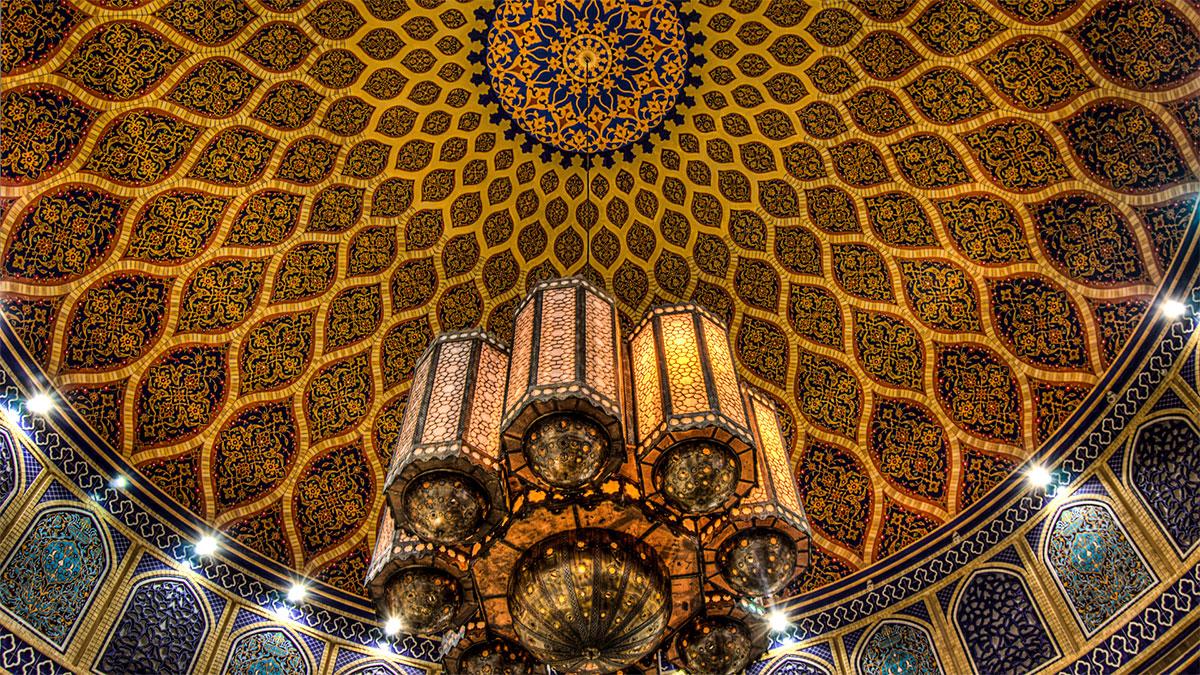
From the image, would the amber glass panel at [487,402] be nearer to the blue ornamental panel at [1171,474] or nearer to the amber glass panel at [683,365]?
the amber glass panel at [683,365]

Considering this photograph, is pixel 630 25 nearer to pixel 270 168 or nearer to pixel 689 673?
pixel 270 168

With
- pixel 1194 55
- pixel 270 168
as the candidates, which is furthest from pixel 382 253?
pixel 1194 55

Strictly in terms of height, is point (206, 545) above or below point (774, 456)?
above

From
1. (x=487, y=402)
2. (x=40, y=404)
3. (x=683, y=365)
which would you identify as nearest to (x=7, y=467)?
(x=40, y=404)

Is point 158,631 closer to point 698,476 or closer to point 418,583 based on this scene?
point 418,583

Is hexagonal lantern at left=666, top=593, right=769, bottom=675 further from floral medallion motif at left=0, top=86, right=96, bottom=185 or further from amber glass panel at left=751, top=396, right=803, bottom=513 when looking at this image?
floral medallion motif at left=0, top=86, right=96, bottom=185

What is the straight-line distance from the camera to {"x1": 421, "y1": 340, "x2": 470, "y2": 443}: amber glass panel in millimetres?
4996

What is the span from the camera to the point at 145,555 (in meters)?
7.06

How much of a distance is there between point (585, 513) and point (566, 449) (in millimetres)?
528

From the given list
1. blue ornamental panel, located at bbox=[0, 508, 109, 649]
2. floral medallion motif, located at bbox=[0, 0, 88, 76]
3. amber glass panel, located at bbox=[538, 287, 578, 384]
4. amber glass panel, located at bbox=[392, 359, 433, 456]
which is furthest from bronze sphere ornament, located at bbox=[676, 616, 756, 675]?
floral medallion motif, located at bbox=[0, 0, 88, 76]

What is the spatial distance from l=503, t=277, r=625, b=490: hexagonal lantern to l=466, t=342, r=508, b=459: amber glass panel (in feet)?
0.49

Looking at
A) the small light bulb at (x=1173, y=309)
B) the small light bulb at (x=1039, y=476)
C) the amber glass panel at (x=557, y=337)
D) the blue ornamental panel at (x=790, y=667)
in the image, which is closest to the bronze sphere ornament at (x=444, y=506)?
the amber glass panel at (x=557, y=337)

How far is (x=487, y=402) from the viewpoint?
5.33 m

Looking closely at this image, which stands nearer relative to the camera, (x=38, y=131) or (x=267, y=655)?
(x=38, y=131)
